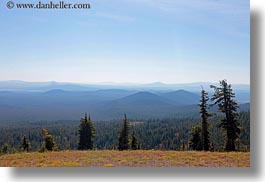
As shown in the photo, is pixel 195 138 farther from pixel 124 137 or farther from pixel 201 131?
pixel 124 137

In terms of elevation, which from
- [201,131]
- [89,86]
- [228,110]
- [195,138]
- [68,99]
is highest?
[89,86]

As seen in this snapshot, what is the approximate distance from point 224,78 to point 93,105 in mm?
4341

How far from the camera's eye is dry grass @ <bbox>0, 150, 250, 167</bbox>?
8430 millimetres

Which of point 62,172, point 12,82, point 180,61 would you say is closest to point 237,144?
point 180,61

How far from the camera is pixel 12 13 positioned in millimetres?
8602

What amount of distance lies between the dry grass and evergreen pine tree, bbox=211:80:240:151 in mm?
1397

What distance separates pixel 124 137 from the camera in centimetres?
1252

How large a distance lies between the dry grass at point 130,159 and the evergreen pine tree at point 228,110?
140 centimetres

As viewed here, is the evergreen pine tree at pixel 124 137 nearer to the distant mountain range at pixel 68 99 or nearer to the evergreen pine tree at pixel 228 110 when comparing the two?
the distant mountain range at pixel 68 99

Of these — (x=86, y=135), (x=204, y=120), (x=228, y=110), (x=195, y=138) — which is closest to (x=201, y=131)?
(x=195, y=138)

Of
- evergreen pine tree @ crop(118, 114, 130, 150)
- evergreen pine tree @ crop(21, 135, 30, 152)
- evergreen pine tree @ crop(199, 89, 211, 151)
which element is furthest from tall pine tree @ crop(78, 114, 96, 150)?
evergreen pine tree @ crop(21, 135, 30, 152)

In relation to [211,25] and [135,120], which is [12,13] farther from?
[135,120]

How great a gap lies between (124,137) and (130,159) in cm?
383

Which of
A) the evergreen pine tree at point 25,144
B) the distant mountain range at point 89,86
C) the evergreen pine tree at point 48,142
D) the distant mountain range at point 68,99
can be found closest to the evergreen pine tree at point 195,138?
the distant mountain range at point 68,99
